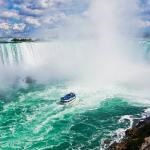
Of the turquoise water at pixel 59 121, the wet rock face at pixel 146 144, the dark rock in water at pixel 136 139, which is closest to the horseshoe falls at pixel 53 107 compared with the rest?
the turquoise water at pixel 59 121

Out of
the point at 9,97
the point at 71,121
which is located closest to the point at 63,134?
the point at 71,121

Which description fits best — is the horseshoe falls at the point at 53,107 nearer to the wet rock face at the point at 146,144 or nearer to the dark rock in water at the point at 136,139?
the dark rock in water at the point at 136,139

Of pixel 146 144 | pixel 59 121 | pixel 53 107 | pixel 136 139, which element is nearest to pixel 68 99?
pixel 53 107

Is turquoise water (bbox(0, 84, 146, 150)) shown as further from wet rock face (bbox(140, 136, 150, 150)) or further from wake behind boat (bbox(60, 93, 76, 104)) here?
wet rock face (bbox(140, 136, 150, 150))

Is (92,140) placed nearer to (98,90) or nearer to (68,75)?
(98,90)

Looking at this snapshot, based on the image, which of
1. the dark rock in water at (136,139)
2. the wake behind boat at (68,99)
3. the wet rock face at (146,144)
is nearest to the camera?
the wet rock face at (146,144)

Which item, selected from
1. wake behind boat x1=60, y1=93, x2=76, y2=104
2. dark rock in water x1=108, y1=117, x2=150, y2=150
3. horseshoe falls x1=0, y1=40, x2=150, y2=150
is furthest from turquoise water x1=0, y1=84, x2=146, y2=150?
dark rock in water x1=108, y1=117, x2=150, y2=150

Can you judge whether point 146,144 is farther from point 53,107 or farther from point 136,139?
point 53,107
